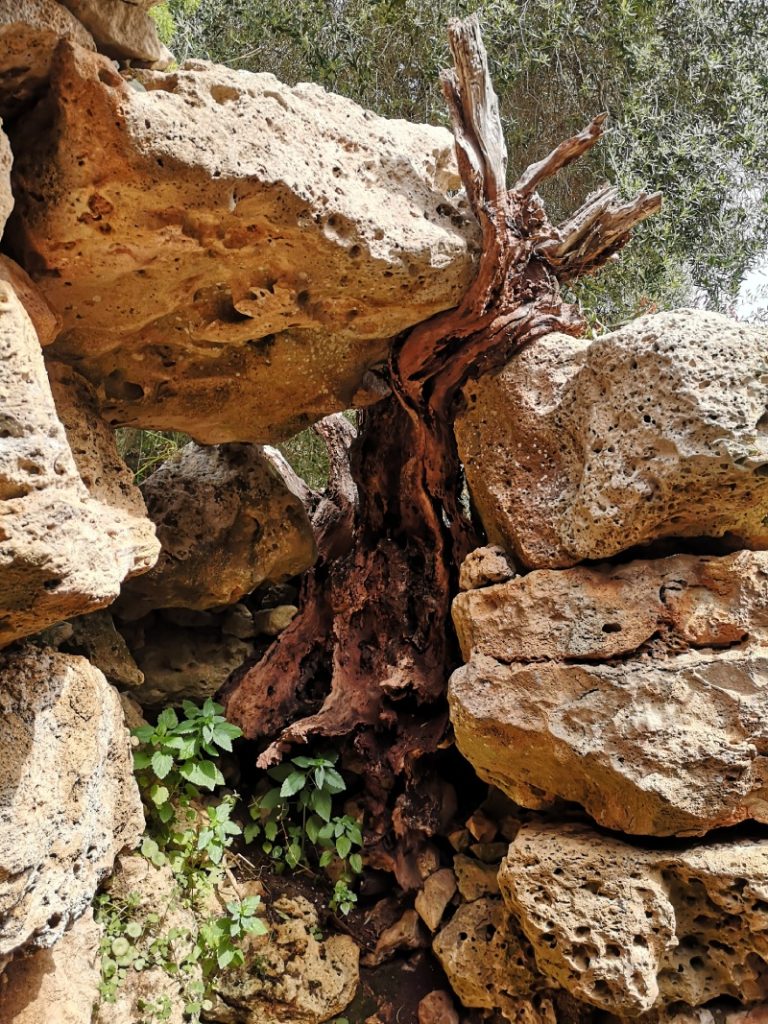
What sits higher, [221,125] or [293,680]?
[221,125]

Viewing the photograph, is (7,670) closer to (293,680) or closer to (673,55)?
(293,680)

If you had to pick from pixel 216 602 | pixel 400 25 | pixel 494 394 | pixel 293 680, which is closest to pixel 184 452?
pixel 216 602

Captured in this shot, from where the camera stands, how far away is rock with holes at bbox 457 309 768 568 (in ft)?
8.91

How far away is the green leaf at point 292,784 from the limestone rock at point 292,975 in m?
0.47

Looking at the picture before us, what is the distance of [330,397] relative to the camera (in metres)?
3.83

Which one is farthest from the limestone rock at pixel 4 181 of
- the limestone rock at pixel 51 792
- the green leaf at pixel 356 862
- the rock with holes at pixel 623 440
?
the green leaf at pixel 356 862

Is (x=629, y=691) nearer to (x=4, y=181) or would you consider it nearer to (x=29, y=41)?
(x=4, y=181)

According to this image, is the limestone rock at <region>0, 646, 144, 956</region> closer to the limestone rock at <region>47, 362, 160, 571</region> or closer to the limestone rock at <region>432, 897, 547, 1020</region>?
the limestone rock at <region>47, 362, 160, 571</region>

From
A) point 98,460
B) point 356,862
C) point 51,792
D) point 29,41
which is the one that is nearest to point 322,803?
point 356,862

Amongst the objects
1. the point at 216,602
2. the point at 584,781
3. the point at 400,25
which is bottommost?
the point at 584,781

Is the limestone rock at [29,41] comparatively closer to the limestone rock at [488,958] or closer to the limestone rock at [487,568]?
the limestone rock at [487,568]

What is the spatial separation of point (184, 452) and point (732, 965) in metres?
3.48

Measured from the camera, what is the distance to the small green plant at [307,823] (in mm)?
3691

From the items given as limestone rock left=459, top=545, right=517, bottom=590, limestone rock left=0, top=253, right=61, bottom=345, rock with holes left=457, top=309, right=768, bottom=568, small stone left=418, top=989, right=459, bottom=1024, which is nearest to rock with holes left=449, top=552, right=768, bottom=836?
limestone rock left=459, top=545, right=517, bottom=590
